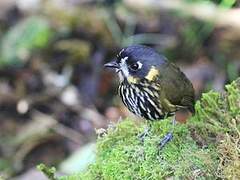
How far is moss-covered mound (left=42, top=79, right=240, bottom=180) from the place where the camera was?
290 centimetres

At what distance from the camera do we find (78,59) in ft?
22.6

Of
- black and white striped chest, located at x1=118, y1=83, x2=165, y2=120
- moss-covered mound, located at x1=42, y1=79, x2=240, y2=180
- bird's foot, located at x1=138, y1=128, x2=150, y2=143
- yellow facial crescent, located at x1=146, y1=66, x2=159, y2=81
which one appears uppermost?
yellow facial crescent, located at x1=146, y1=66, x2=159, y2=81

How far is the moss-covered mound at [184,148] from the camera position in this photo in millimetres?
2902

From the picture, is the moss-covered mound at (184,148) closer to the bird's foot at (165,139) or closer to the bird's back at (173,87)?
the bird's foot at (165,139)

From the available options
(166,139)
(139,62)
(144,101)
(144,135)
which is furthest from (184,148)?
(139,62)

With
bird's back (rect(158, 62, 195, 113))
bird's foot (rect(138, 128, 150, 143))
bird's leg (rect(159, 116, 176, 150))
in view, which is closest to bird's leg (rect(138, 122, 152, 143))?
bird's foot (rect(138, 128, 150, 143))

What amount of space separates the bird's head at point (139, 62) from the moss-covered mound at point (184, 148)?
23 centimetres

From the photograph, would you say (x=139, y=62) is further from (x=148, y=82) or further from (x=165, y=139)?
(x=165, y=139)

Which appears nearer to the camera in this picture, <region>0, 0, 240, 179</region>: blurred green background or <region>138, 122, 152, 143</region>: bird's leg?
<region>138, 122, 152, 143</region>: bird's leg

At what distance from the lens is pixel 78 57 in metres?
6.91

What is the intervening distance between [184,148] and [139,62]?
1.96 ft

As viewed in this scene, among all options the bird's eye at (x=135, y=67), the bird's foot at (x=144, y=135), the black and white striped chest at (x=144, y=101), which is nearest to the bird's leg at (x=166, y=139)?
the bird's foot at (x=144, y=135)

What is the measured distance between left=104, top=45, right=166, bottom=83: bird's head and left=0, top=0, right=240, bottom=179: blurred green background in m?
2.37

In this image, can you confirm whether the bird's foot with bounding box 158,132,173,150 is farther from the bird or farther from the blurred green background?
the blurred green background
